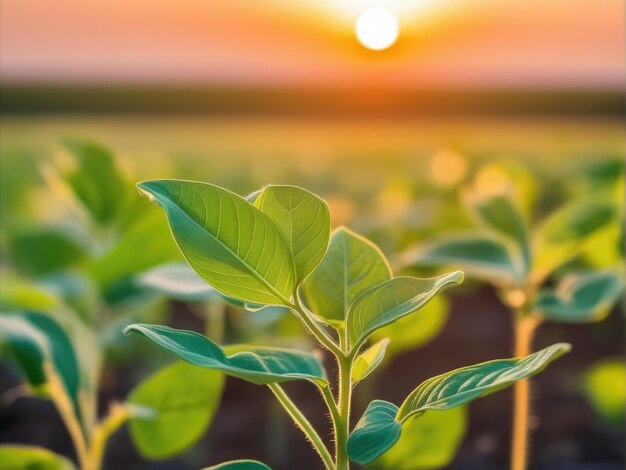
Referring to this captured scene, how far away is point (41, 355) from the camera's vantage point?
701 millimetres

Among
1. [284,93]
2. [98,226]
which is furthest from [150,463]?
[284,93]

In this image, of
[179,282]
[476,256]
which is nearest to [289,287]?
[179,282]

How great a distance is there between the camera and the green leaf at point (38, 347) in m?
0.69

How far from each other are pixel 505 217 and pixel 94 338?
48cm

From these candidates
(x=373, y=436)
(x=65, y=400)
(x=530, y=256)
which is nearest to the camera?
(x=373, y=436)

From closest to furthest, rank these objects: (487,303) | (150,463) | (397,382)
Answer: (150,463) < (397,382) < (487,303)

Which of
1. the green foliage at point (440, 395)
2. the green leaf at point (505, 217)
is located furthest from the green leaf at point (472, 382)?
the green leaf at point (505, 217)

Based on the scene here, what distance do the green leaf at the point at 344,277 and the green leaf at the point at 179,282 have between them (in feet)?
0.38

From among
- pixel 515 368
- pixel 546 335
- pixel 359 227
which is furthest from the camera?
pixel 546 335

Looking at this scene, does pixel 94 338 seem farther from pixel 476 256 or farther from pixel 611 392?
pixel 611 392

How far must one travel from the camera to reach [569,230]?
895mm

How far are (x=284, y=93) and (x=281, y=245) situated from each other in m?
11.5

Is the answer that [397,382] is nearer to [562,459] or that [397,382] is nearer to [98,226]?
[562,459]

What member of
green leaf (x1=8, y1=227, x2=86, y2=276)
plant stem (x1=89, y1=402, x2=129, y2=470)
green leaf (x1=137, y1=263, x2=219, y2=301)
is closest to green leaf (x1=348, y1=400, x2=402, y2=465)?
Result: green leaf (x1=137, y1=263, x2=219, y2=301)
